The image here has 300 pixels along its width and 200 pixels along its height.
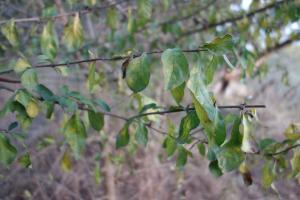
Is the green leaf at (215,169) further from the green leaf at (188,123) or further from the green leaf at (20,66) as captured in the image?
the green leaf at (20,66)

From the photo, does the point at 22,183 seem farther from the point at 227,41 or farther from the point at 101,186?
the point at 227,41

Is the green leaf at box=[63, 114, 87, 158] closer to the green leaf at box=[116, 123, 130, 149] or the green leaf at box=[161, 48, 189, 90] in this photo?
the green leaf at box=[116, 123, 130, 149]

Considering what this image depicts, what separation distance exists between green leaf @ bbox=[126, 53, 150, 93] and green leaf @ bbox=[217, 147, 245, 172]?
0.32 meters

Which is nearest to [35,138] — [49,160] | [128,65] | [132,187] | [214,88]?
[49,160]

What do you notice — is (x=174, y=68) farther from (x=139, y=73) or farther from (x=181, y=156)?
(x=181, y=156)

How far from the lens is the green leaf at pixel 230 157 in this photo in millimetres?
1304

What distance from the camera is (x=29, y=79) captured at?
1406mm

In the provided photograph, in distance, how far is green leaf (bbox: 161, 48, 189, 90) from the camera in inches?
42.2

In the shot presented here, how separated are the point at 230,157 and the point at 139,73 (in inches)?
15.1

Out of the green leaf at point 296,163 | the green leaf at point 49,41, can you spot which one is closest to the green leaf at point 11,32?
the green leaf at point 49,41

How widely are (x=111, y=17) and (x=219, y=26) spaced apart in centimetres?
163

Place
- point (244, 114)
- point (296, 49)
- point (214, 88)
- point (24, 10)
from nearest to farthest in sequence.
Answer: point (244, 114), point (24, 10), point (214, 88), point (296, 49)

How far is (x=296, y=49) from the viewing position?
10.3 meters

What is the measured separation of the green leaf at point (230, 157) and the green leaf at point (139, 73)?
1.07 ft
